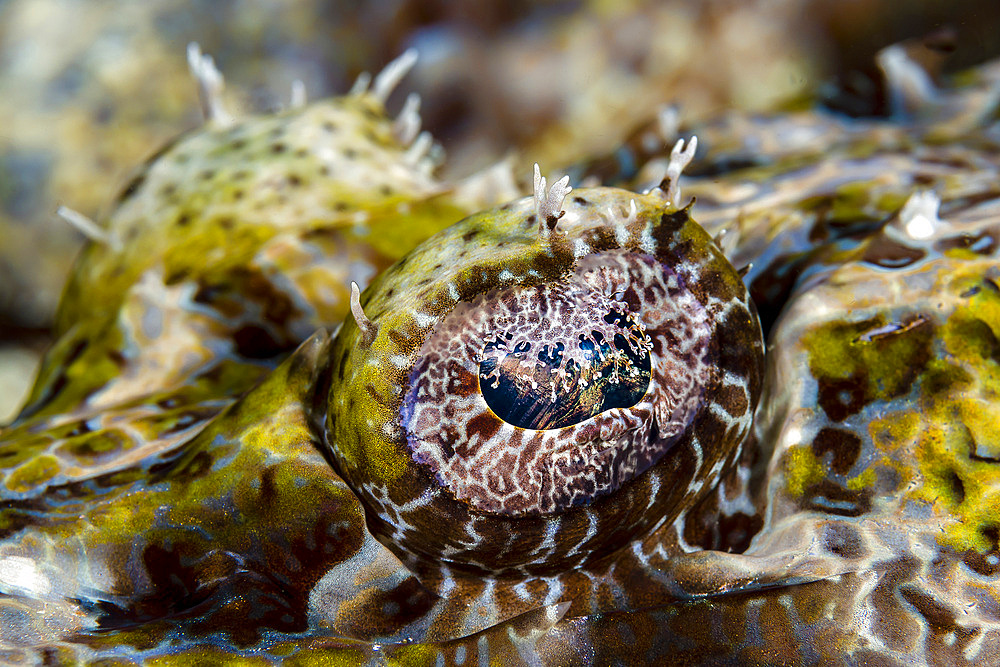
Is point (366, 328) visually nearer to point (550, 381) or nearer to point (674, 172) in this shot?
point (550, 381)

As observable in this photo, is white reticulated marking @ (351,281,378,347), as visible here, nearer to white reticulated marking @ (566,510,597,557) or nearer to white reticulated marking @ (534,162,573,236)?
white reticulated marking @ (534,162,573,236)

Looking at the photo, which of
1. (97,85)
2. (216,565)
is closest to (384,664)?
(216,565)

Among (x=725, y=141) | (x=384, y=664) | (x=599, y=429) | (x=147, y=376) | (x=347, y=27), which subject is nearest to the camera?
(x=599, y=429)

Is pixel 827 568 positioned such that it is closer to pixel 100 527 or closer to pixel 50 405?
pixel 100 527

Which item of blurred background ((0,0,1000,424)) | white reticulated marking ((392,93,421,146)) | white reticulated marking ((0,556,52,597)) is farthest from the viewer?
blurred background ((0,0,1000,424))

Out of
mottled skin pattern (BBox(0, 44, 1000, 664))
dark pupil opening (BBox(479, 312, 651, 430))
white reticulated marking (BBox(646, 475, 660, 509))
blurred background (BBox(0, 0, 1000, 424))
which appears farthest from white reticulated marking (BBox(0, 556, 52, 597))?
blurred background (BBox(0, 0, 1000, 424))

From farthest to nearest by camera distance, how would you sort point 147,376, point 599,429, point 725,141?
1. point 725,141
2. point 147,376
3. point 599,429

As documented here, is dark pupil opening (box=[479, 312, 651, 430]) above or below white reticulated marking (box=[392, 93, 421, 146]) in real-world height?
below

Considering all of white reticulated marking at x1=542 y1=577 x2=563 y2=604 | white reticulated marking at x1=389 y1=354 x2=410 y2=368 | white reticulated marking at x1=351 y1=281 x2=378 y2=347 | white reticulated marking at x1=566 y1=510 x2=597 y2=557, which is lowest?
white reticulated marking at x1=542 y1=577 x2=563 y2=604
